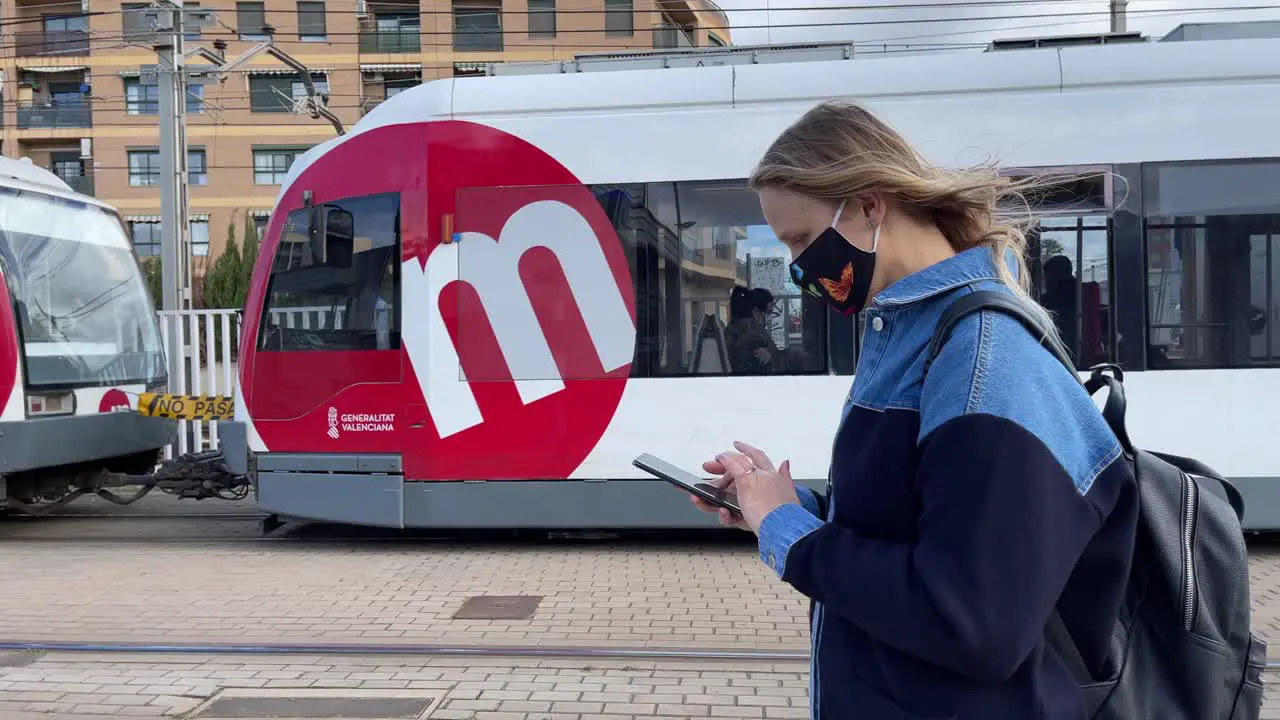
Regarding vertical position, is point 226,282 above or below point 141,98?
below

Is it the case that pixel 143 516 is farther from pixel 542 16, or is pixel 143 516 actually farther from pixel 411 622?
pixel 542 16

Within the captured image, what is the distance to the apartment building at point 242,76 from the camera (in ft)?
122

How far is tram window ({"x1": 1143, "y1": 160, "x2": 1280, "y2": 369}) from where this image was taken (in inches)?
252

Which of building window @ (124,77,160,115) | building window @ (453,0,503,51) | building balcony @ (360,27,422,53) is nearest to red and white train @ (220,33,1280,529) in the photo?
building window @ (453,0,503,51)

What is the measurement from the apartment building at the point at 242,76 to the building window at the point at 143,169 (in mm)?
52

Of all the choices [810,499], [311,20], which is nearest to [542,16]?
[311,20]

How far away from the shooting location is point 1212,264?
6.45 m

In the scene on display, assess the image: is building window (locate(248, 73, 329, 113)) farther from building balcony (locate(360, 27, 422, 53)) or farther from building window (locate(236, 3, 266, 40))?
building balcony (locate(360, 27, 422, 53))

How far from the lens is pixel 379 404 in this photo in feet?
23.0

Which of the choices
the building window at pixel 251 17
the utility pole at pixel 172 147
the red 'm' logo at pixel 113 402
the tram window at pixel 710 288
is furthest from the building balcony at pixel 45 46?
the tram window at pixel 710 288

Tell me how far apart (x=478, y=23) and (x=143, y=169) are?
577 inches

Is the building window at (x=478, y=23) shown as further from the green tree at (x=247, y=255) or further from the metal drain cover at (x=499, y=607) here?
the metal drain cover at (x=499, y=607)

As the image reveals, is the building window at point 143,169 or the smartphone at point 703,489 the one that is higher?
the building window at point 143,169

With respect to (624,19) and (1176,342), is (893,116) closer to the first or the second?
(1176,342)
